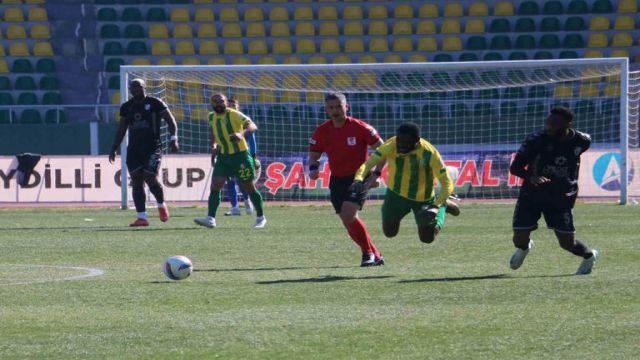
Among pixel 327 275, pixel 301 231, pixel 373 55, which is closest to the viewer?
pixel 327 275

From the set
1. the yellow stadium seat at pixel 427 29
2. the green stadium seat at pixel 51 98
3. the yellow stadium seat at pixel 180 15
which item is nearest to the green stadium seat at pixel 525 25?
the yellow stadium seat at pixel 427 29

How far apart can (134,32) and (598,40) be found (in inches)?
507

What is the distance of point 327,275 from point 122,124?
751cm

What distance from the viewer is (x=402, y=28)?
34.9 m

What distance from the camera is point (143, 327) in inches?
307

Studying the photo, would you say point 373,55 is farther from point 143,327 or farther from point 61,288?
point 143,327

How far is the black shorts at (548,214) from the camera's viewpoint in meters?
10.8

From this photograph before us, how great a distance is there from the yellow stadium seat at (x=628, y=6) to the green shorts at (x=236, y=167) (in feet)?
65.5

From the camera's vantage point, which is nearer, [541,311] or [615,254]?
[541,311]

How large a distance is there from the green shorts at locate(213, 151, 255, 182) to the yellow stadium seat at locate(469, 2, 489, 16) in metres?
18.7

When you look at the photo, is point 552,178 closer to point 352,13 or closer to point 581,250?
point 581,250

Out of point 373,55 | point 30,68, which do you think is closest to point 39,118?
point 30,68

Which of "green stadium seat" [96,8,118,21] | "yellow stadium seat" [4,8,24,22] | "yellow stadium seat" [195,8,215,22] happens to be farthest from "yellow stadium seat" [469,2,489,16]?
"yellow stadium seat" [4,8,24,22]

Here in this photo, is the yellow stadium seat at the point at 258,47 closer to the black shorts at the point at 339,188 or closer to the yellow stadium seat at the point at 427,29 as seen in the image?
the yellow stadium seat at the point at 427,29
